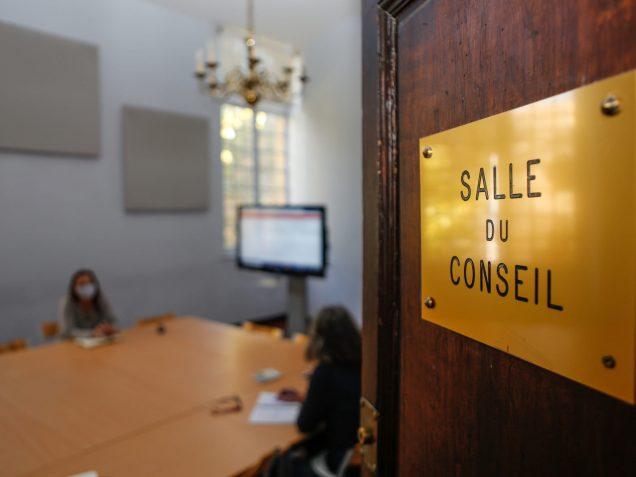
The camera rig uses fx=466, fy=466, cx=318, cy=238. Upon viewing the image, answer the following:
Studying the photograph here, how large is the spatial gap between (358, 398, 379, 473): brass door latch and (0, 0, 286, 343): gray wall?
457 cm

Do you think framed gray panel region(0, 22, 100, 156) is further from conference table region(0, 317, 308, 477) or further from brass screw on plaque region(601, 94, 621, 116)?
brass screw on plaque region(601, 94, 621, 116)

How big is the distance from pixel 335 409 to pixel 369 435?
1.25 metres

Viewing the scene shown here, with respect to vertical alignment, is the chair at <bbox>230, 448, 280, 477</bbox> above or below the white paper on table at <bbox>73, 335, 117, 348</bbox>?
below

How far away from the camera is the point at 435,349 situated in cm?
72

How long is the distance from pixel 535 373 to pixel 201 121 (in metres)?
5.71

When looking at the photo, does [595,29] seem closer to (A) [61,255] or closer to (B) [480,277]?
(B) [480,277]

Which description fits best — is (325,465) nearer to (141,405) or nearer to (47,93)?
(141,405)

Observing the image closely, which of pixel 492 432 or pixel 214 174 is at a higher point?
pixel 214 174

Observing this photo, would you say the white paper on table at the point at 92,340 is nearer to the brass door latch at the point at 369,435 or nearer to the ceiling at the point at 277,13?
the brass door latch at the point at 369,435

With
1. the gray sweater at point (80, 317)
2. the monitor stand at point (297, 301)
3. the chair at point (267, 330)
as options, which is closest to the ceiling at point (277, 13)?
the monitor stand at point (297, 301)

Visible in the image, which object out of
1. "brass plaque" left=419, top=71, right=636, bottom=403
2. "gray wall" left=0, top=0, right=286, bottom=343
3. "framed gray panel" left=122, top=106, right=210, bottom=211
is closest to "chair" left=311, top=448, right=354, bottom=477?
"brass plaque" left=419, top=71, right=636, bottom=403

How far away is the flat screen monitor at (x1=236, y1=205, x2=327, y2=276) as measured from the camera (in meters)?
4.55

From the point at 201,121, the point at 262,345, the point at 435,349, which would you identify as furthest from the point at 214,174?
the point at 435,349

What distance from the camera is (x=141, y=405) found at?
2.22 m
